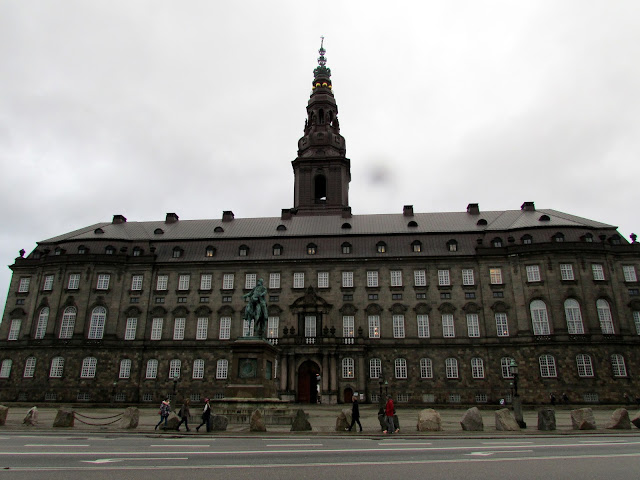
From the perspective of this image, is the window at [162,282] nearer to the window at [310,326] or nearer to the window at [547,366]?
the window at [310,326]

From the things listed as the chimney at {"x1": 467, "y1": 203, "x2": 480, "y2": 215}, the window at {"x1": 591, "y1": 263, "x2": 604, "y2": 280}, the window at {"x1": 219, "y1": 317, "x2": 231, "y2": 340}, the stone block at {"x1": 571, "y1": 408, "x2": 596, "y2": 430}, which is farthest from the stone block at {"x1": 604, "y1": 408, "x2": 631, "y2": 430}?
the chimney at {"x1": 467, "y1": 203, "x2": 480, "y2": 215}

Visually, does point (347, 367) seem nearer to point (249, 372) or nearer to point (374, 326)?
point (374, 326)

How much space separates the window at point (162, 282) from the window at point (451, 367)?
33.5 metres

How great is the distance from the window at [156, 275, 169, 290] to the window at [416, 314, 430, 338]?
29889mm

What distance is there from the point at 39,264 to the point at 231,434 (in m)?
48.1

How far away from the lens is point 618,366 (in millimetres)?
47000

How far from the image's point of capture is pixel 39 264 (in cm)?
5697

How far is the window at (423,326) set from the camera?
51469 mm

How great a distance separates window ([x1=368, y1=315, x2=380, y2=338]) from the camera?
51906 millimetres

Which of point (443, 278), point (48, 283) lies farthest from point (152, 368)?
point (443, 278)

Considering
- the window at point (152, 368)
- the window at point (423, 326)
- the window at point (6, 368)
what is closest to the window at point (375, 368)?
the window at point (423, 326)

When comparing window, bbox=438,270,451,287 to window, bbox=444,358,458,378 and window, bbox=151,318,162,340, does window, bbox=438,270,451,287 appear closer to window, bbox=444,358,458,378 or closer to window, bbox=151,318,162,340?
window, bbox=444,358,458,378

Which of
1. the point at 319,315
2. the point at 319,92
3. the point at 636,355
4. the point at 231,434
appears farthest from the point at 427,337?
the point at 319,92

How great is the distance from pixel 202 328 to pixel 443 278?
92.7 ft
